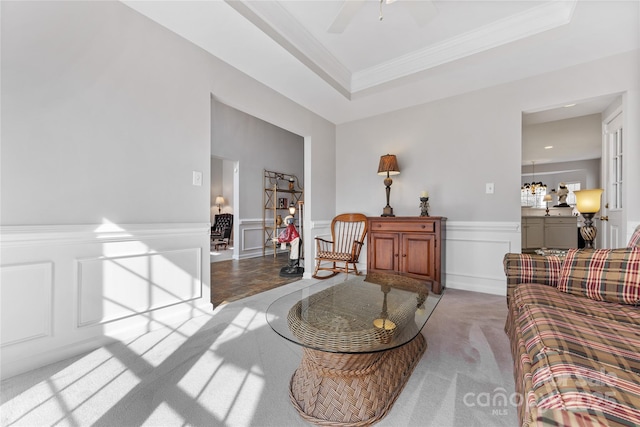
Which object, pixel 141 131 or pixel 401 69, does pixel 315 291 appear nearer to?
pixel 141 131

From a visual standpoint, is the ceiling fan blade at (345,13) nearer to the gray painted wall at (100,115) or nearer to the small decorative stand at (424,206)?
the gray painted wall at (100,115)

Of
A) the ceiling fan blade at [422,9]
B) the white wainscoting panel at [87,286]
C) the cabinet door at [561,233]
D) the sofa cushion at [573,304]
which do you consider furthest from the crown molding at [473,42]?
the cabinet door at [561,233]

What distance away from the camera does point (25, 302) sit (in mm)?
1518

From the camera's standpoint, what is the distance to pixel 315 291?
1835mm

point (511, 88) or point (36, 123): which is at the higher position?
point (511, 88)

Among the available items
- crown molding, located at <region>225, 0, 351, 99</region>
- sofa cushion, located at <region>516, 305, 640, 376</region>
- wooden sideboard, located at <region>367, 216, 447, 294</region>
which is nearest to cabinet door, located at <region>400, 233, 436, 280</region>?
wooden sideboard, located at <region>367, 216, 447, 294</region>

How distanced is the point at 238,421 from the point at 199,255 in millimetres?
1556

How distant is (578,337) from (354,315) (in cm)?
91

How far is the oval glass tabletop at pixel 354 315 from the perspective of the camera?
3.58 ft

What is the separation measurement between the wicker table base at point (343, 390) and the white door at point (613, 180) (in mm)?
3049

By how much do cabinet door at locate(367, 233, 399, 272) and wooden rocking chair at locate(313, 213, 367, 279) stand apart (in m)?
0.25

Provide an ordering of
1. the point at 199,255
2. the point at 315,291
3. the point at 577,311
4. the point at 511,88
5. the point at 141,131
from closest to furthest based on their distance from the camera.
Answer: the point at 577,311, the point at 315,291, the point at 141,131, the point at 199,255, the point at 511,88

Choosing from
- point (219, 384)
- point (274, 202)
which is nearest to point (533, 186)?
point (274, 202)

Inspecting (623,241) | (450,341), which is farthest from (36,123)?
(623,241)
